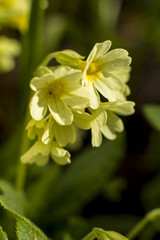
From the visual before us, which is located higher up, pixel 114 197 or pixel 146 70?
pixel 146 70

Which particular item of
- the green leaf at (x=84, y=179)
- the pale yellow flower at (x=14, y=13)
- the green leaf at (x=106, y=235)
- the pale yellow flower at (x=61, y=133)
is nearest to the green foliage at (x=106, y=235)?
the green leaf at (x=106, y=235)

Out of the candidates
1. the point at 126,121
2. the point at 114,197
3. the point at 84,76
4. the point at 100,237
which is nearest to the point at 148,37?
the point at 126,121

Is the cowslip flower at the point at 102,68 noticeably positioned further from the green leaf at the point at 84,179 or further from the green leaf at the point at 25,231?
the green leaf at the point at 84,179

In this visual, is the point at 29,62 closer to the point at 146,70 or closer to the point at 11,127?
the point at 11,127

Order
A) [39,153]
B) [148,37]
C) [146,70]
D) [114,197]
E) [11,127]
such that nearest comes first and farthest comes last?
[39,153] → [114,197] → [11,127] → [148,37] → [146,70]

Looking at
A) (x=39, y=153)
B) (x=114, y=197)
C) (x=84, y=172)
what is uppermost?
(x=39, y=153)

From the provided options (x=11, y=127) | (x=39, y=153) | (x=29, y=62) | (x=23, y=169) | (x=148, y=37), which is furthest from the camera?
(x=148, y=37)

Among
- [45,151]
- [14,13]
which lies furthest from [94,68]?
[14,13]
